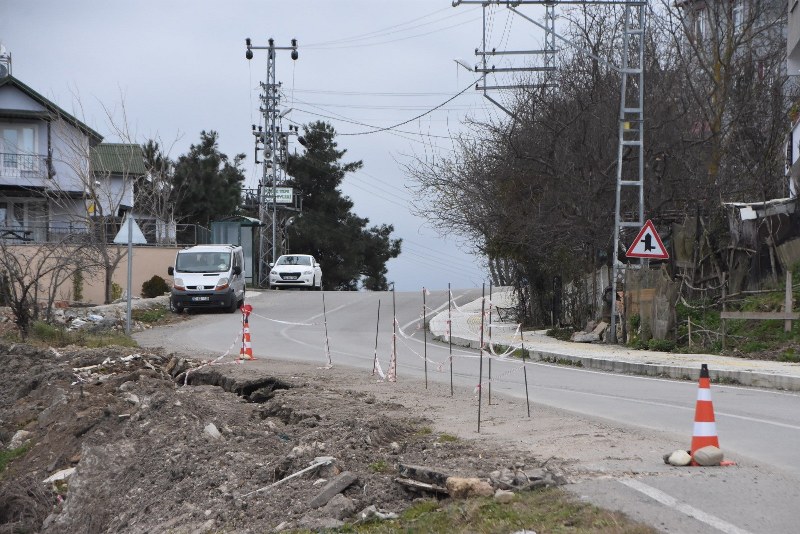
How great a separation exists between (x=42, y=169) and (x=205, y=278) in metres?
14.7

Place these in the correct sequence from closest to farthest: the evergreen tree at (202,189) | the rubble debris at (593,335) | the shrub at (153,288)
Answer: the rubble debris at (593,335) → the shrub at (153,288) → the evergreen tree at (202,189)

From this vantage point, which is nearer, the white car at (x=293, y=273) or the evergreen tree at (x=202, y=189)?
the white car at (x=293, y=273)

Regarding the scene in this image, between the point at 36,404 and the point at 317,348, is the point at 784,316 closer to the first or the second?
the point at 317,348

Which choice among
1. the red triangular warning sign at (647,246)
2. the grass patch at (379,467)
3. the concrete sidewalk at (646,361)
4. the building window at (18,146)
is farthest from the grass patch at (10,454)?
the building window at (18,146)

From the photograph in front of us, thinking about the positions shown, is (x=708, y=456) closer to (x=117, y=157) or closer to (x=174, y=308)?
(x=174, y=308)

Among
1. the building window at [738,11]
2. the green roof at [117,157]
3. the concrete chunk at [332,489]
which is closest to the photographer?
the concrete chunk at [332,489]

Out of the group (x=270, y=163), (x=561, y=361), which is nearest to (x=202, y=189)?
(x=270, y=163)

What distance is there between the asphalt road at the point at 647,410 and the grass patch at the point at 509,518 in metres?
0.22

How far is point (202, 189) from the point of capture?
5897 centimetres

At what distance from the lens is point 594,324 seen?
27688mm

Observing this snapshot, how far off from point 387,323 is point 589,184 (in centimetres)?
921

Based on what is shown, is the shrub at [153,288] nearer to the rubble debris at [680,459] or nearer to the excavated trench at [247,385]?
the excavated trench at [247,385]

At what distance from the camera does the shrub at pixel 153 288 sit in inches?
1710

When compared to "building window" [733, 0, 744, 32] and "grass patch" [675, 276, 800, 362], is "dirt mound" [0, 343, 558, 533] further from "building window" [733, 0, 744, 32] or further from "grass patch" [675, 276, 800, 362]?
"building window" [733, 0, 744, 32]
